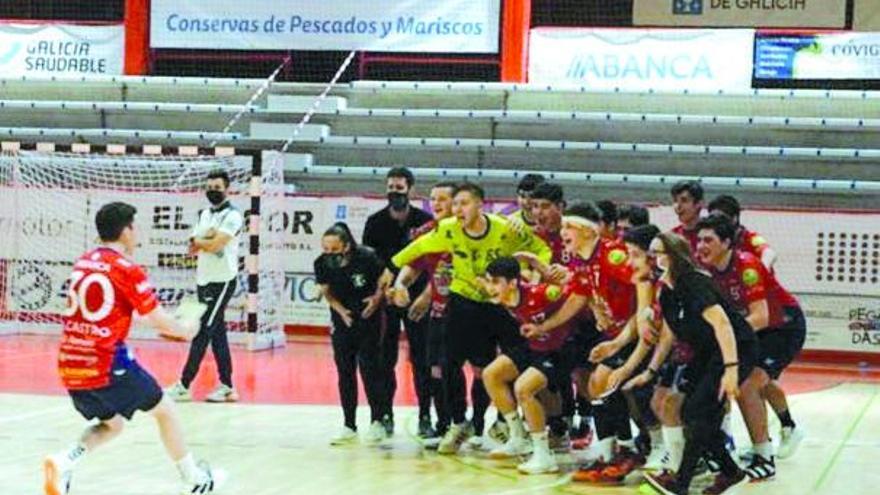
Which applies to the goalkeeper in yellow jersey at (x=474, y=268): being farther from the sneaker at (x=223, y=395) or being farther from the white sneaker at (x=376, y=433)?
the sneaker at (x=223, y=395)

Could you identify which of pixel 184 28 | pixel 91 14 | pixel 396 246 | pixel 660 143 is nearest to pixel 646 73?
pixel 660 143

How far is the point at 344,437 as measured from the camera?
35.3ft

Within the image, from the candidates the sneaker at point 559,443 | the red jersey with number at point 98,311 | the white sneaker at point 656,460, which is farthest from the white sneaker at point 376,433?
the red jersey with number at point 98,311

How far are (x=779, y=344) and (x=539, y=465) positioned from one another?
1.73m

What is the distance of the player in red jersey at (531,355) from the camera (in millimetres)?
9547

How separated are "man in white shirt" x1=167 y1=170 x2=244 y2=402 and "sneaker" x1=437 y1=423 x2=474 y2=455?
119 inches

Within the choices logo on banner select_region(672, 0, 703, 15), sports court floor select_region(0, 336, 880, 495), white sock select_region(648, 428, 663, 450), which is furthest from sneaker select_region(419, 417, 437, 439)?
logo on banner select_region(672, 0, 703, 15)

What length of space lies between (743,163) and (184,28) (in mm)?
8525

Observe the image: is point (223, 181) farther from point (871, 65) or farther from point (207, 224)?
point (871, 65)

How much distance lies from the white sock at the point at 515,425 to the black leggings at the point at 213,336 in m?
3.57

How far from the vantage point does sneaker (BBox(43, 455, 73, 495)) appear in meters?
8.20

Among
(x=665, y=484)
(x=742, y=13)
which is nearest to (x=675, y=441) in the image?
(x=665, y=484)

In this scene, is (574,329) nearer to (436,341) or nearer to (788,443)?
(436,341)

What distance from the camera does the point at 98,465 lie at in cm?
962
